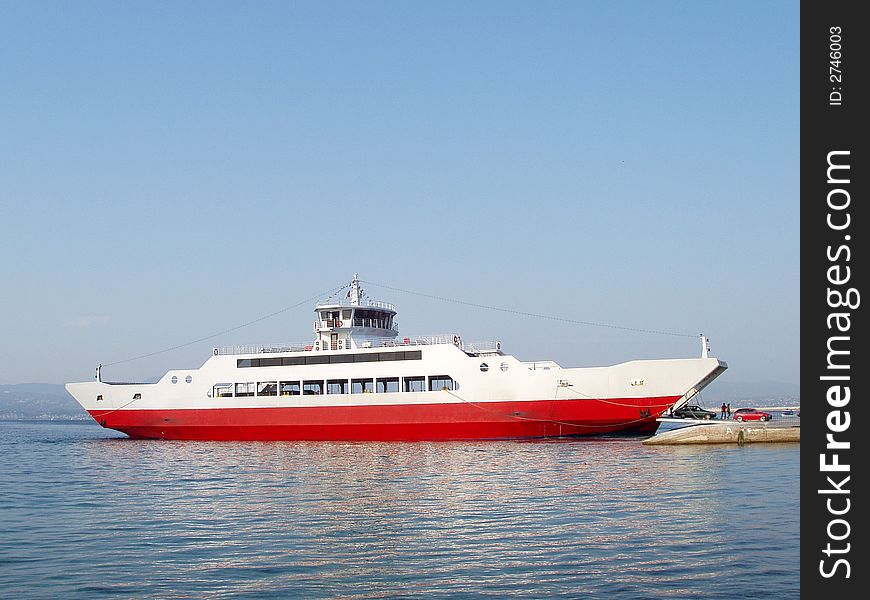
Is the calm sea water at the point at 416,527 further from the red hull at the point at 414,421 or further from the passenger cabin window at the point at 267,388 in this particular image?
the passenger cabin window at the point at 267,388

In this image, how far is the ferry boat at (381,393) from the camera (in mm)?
41219

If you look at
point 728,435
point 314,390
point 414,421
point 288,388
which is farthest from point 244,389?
point 728,435

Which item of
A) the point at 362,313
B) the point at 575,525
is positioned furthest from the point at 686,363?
the point at 575,525

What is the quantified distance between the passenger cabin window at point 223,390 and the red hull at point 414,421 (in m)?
1.04

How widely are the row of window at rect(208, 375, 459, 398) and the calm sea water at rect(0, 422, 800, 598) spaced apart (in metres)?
10.2

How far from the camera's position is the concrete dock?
1506 inches

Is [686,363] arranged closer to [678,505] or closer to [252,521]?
[678,505]

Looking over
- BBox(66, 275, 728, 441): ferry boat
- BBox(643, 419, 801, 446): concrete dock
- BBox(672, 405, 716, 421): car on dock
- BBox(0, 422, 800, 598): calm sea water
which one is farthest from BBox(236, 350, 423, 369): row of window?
BBox(672, 405, 716, 421): car on dock

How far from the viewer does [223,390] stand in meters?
49.1

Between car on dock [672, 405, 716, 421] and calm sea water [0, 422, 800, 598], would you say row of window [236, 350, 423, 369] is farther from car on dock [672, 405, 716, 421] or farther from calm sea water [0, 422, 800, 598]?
car on dock [672, 405, 716, 421]

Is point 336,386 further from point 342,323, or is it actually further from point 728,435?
point 728,435

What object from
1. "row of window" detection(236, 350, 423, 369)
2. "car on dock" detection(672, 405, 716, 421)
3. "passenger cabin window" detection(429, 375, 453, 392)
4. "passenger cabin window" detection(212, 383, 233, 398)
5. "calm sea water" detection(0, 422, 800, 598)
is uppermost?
"row of window" detection(236, 350, 423, 369)

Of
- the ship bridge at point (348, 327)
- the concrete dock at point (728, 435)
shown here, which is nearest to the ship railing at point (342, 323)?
the ship bridge at point (348, 327)

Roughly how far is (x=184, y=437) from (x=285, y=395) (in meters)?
7.72
